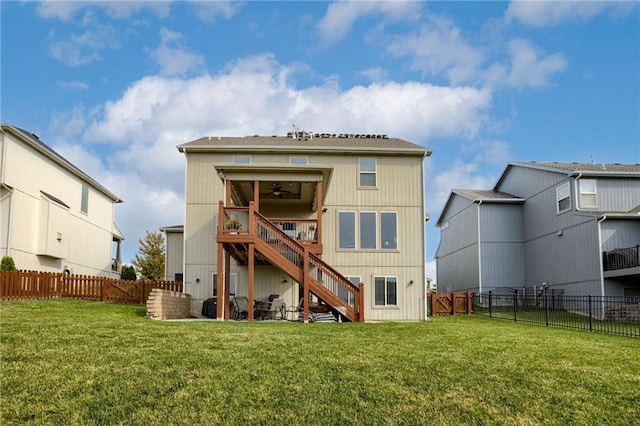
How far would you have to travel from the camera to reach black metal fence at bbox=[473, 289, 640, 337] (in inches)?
674

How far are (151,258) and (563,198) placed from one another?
26.5 m

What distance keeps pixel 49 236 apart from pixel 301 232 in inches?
454

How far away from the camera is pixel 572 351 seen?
985 centimetres

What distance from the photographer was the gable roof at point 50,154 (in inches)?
822

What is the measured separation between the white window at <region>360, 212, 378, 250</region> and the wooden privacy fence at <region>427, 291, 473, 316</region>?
5.70 meters

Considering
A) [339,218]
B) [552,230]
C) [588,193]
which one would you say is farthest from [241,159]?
[588,193]

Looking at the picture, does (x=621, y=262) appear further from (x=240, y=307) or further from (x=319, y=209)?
(x=240, y=307)

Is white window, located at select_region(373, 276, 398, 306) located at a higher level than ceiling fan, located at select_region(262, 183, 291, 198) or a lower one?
lower

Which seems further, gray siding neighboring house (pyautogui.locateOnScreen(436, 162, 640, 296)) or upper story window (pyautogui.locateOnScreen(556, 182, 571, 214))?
upper story window (pyautogui.locateOnScreen(556, 182, 571, 214))

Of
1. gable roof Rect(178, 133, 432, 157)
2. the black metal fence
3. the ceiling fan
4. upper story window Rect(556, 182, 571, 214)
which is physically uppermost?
gable roof Rect(178, 133, 432, 157)

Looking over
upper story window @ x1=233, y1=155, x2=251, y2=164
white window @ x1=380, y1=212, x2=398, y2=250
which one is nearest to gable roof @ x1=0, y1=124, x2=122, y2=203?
upper story window @ x1=233, y1=155, x2=251, y2=164

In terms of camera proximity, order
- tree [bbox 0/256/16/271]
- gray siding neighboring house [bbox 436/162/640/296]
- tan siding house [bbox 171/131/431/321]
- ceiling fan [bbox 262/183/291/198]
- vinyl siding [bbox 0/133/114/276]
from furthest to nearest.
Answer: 1. gray siding neighboring house [bbox 436/162/640/296]
2. vinyl siding [bbox 0/133/114/276]
3. tan siding house [bbox 171/131/431/321]
4. ceiling fan [bbox 262/183/291/198]
5. tree [bbox 0/256/16/271]

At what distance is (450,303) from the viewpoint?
25719 mm

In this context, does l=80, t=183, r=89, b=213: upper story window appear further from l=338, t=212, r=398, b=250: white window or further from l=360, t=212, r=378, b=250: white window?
l=360, t=212, r=378, b=250: white window
